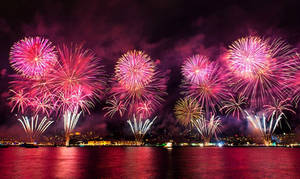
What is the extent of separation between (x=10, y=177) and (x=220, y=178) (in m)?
23.9

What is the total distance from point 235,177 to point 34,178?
74.5 ft

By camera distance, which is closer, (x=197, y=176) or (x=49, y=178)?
(x=49, y=178)

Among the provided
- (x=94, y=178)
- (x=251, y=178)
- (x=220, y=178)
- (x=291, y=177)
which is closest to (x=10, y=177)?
(x=94, y=178)

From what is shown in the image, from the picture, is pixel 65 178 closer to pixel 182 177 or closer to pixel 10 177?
pixel 10 177

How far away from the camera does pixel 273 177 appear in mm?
32188

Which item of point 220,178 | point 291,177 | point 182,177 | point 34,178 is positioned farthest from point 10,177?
point 291,177

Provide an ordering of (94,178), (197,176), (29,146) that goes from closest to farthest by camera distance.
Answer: (94,178) → (197,176) → (29,146)

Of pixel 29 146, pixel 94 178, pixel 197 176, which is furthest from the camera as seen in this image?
pixel 29 146

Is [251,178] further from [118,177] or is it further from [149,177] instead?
[118,177]

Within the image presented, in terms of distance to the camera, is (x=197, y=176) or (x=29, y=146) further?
(x=29, y=146)

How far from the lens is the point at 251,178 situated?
31.2 metres

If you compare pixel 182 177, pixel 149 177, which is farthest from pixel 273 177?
pixel 149 177

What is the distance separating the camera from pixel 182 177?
3133cm

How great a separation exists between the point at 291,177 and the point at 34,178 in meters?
29.3
